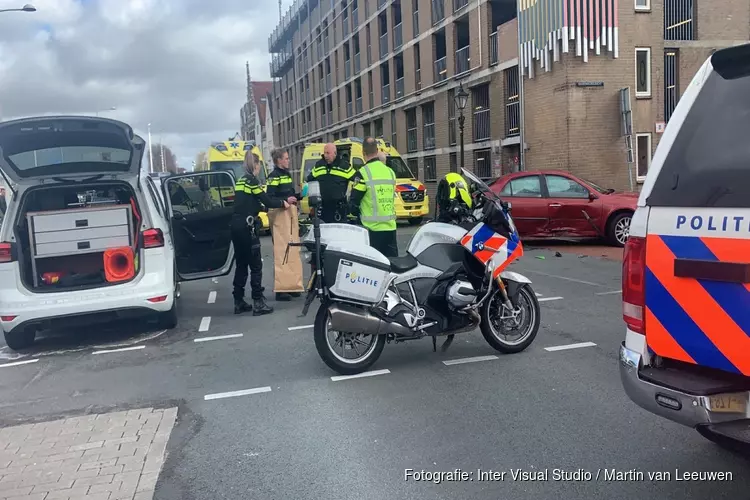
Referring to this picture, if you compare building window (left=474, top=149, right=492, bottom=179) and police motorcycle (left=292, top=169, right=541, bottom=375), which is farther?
building window (left=474, top=149, right=492, bottom=179)

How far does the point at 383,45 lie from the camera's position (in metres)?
33.5

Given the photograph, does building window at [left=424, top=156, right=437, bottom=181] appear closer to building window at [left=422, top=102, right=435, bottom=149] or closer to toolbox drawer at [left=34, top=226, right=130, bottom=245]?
building window at [left=422, top=102, right=435, bottom=149]

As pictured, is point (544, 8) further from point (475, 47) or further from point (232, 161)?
point (232, 161)

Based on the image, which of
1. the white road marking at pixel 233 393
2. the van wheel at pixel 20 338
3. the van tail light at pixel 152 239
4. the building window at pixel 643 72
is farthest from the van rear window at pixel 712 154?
the building window at pixel 643 72

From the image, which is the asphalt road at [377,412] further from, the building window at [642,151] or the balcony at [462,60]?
the balcony at [462,60]

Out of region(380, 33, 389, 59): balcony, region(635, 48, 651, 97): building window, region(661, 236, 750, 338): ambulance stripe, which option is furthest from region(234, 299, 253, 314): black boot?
region(380, 33, 389, 59): balcony

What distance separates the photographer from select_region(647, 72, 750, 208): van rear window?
2.60 m

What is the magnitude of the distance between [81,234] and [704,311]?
6515 millimetres

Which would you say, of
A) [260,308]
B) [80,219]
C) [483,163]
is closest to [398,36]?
[483,163]

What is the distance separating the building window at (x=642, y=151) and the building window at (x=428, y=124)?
1058cm

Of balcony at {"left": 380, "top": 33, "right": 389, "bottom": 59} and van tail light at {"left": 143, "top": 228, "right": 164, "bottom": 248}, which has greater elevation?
balcony at {"left": 380, "top": 33, "right": 389, "bottom": 59}

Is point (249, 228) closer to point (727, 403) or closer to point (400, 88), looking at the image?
point (727, 403)

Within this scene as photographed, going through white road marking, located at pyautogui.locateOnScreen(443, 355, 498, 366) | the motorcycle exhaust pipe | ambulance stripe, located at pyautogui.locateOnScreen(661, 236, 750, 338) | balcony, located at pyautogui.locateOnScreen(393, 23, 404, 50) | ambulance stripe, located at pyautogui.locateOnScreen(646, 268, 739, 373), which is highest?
balcony, located at pyautogui.locateOnScreen(393, 23, 404, 50)

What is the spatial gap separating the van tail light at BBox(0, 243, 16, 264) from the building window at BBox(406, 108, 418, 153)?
81.3 feet
